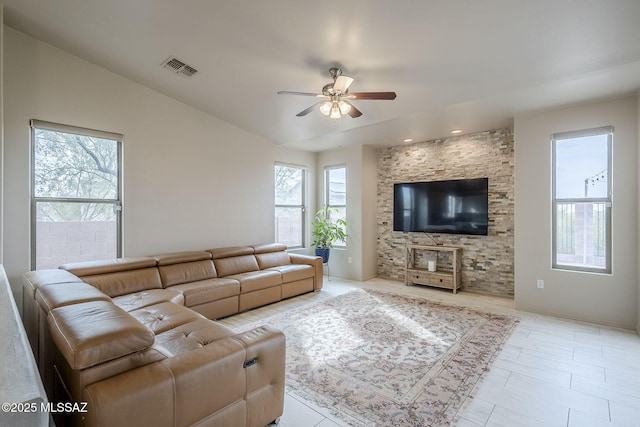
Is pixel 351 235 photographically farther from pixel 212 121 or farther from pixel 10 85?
pixel 10 85

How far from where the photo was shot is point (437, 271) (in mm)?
5375

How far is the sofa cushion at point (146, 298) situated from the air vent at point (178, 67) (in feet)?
8.47

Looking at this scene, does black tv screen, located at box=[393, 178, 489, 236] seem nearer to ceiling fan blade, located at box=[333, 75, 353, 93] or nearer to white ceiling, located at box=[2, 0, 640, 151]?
white ceiling, located at box=[2, 0, 640, 151]

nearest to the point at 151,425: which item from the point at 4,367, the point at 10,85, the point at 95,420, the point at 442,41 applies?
the point at 95,420

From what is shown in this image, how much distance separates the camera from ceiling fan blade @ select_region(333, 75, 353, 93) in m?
2.78

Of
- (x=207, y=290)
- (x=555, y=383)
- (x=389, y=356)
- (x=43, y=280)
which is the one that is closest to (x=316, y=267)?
(x=207, y=290)

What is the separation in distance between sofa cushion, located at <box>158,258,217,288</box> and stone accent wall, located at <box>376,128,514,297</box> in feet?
11.7

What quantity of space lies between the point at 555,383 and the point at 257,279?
3.32 meters

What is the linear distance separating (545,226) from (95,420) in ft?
15.8

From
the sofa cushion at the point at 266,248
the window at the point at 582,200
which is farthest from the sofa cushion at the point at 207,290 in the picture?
the window at the point at 582,200

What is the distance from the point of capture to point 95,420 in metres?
1.19

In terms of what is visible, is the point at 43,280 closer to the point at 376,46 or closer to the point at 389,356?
the point at 389,356

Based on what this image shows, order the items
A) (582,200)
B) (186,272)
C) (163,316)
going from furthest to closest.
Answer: (186,272) < (582,200) < (163,316)

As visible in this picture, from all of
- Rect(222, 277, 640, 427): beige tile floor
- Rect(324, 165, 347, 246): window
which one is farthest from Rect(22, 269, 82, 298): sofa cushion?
Rect(324, 165, 347, 246): window
